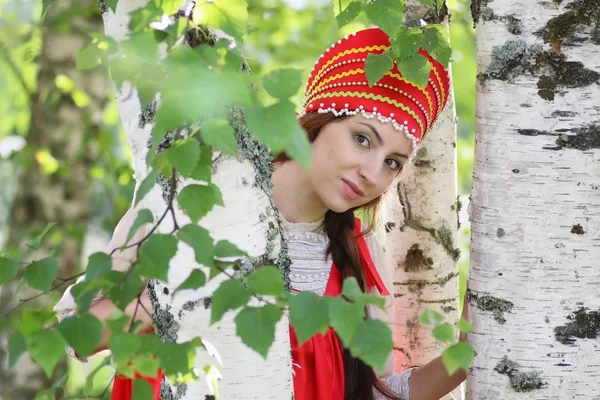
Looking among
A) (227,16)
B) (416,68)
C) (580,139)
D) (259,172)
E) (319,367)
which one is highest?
(416,68)

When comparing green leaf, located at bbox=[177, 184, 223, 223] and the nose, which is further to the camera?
the nose

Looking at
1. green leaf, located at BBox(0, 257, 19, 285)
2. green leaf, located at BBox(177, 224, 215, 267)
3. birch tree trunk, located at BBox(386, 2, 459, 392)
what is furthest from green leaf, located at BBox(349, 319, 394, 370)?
birch tree trunk, located at BBox(386, 2, 459, 392)

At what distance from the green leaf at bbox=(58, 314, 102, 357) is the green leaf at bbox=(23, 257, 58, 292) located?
0.39 ft

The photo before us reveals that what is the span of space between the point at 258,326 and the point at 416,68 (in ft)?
3.24

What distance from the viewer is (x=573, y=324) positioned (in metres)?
1.53

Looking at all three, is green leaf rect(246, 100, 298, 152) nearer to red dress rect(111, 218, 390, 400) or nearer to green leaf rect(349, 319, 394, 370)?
green leaf rect(349, 319, 394, 370)

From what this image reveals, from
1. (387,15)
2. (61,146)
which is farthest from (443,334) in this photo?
(61,146)

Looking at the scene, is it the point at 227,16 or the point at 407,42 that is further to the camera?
the point at 407,42

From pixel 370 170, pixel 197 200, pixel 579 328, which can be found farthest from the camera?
pixel 370 170

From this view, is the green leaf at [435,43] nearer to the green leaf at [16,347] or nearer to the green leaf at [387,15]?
the green leaf at [387,15]

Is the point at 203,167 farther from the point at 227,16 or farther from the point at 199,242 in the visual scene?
the point at 227,16

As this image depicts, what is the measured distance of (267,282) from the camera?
1.09 m

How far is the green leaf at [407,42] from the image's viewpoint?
178 centimetres

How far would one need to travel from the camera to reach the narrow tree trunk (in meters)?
4.38
